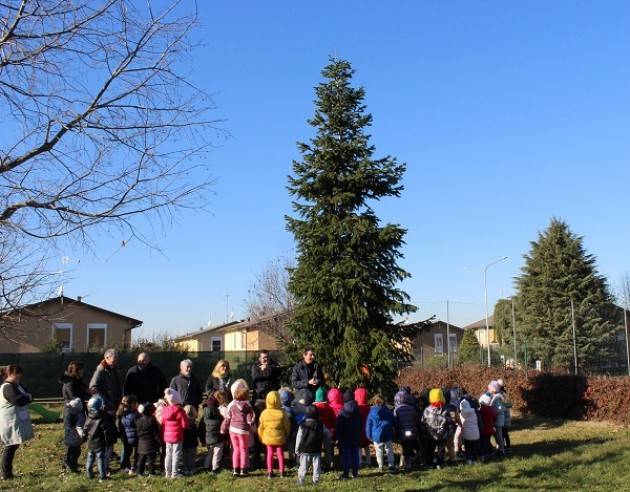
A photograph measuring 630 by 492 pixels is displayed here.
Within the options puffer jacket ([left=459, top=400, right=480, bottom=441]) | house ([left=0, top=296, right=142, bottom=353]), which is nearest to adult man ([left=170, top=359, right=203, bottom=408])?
puffer jacket ([left=459, top=400, right=480, bottom=441])

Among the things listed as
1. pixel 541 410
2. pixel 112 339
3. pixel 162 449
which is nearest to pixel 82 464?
pixel 162 449

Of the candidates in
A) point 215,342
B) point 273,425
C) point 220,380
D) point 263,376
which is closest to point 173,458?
point 273,425

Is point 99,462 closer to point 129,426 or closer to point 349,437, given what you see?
point 129,426

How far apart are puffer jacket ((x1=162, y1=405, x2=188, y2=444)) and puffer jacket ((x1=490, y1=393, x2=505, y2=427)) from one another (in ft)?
19.0

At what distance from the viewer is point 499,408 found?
40.7 ft

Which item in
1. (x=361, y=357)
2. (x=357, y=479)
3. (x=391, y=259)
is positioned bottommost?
(x=357, y=479)

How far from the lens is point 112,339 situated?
37.6 m

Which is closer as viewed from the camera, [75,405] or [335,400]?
[75,405]

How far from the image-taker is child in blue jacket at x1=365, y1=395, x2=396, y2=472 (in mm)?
10484

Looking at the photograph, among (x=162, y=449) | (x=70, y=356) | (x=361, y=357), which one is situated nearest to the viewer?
(x=162, y=449)

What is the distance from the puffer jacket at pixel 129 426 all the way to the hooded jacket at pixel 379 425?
11.9ft

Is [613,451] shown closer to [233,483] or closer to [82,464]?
[233,483]

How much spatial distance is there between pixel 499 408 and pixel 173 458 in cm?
611

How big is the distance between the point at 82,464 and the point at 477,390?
13.4m
